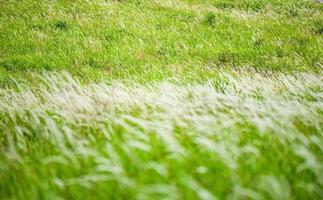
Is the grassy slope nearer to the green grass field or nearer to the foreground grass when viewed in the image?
the green grass field

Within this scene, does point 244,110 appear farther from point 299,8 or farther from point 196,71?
point 299,8

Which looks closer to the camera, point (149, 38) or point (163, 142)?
point (163, 142)

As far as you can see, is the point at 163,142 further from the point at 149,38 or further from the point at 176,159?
the point at 149,38

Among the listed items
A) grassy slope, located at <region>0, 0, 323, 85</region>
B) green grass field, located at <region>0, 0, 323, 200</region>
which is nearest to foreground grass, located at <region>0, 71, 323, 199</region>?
green grass field, located at <region>0, 0, 323, 200</region>

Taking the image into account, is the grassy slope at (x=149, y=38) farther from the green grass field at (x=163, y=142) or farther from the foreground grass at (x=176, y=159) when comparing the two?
the foreground grass at (x=176, y=159)

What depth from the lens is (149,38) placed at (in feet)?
40.6

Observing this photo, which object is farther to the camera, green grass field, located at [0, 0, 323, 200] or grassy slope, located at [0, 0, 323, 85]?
grassy slope, located at [0, 0, 323, 85]

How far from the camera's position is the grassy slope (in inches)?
404

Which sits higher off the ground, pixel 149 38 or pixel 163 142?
pixel 163 142

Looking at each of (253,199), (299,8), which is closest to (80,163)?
(253,199)

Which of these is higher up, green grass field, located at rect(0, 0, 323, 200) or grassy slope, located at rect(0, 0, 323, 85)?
green grass field, located at rect(0, 0, 323, 200)

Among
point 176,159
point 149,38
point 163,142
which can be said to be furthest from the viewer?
point 149,38

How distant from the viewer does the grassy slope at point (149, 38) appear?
10.2 meters

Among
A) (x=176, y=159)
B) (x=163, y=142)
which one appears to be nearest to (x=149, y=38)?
(x=163, y=142)
